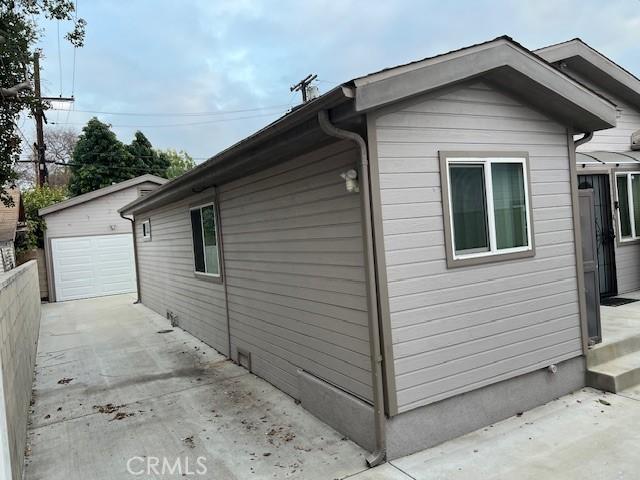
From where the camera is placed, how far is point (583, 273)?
15.2 ft

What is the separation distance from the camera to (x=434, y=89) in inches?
139

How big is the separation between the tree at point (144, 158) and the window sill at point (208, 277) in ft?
67.2

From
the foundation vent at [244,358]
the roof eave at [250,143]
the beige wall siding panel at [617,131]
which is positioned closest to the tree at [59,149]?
the roof eave at [250,143]

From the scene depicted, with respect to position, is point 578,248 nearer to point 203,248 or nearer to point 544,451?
point 544,451

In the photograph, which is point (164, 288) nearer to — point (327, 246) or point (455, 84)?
point (327, 246)

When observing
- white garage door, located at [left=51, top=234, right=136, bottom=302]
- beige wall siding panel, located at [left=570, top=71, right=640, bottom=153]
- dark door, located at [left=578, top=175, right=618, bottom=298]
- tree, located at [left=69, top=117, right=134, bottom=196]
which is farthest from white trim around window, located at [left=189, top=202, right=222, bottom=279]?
tree, located at [left=69, top=117, right=134, bottom=196]

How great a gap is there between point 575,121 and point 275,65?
23364 mm

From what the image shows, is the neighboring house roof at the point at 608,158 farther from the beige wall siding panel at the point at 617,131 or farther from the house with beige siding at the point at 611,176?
the beige wall siding panel at the point at 617,131

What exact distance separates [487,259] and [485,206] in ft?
1.48

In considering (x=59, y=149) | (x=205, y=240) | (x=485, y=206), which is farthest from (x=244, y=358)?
(x=59, y=149)

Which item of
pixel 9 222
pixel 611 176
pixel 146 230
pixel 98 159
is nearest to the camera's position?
pixel 611 176

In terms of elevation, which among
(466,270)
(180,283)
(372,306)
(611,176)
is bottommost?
(180,283)

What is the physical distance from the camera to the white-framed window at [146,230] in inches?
450

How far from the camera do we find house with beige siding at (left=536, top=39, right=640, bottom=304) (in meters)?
7.08
